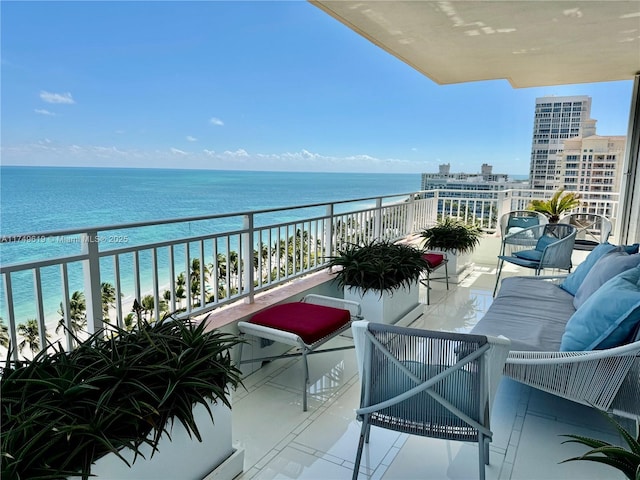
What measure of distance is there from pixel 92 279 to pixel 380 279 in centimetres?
219

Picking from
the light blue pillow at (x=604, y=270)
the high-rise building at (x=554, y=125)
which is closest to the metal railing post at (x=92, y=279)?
the light blue pillow at (x=604, y=270)

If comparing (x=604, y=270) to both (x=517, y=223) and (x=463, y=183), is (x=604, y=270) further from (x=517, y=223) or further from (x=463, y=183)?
(x=463, y=183)

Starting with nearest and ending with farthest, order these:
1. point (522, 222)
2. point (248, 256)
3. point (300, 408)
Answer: point (300, 408), point (248, 256), point (522, 222)

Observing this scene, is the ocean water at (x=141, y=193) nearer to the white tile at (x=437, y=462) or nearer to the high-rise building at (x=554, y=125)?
→ the high-rise building at (x=554, y=125)

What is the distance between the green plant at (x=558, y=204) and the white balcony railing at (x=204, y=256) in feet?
1.05

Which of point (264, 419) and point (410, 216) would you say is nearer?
point (264, 419)

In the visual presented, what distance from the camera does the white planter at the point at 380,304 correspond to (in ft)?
12.1

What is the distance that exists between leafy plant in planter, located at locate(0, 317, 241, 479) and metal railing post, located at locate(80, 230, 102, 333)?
0.50m

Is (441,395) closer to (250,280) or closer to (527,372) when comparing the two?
(527,372)

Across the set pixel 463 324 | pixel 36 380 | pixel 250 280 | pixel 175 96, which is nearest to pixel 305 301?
pixel 250 280

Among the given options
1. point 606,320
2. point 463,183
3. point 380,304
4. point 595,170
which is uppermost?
point 595,170

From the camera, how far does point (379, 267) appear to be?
3760 mm

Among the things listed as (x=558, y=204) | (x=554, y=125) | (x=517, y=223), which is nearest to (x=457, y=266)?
(x=517, y=223)

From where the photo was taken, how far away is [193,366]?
1.76m
